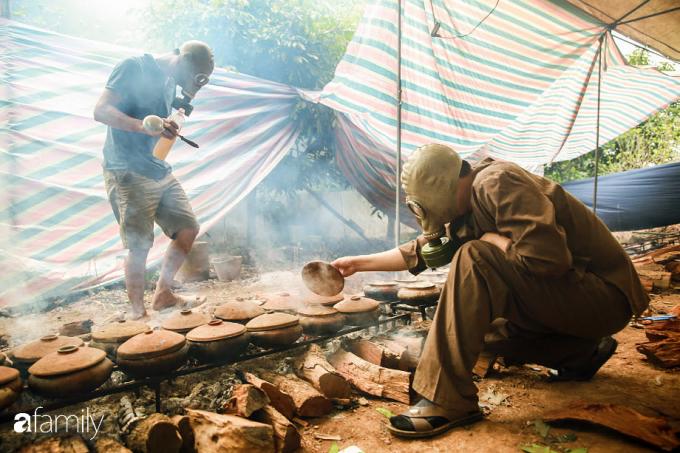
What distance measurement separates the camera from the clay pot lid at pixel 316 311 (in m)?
2.66

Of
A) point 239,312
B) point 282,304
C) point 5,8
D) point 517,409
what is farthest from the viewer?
point 5,8

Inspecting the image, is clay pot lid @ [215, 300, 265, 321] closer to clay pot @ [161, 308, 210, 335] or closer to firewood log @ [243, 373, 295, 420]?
clay pot @ [161, 308, 210, 335]

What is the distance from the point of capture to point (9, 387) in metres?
1.68

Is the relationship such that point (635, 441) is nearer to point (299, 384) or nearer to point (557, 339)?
point (557, 339)

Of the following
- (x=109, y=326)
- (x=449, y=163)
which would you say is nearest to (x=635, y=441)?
(x=449, y=163)

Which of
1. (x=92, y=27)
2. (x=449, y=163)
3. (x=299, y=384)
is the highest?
(x=92, y=27)

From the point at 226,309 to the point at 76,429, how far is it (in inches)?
40.7

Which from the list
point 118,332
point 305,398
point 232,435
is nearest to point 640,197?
point 305,398

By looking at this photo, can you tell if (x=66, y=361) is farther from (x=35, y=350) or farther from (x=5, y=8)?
(x=5, y=8)

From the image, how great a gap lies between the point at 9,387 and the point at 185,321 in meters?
0.84

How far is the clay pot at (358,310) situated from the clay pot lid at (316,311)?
74 mm

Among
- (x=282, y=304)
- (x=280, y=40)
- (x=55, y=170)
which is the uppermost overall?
(x=280, y=40)

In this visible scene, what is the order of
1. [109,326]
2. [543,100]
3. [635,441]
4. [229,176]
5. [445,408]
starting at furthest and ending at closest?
1. [543,100]
2. [229,176]
3. [109,326]
4. [445,408]
5. [635,441]

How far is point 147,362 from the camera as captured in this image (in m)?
1.93
